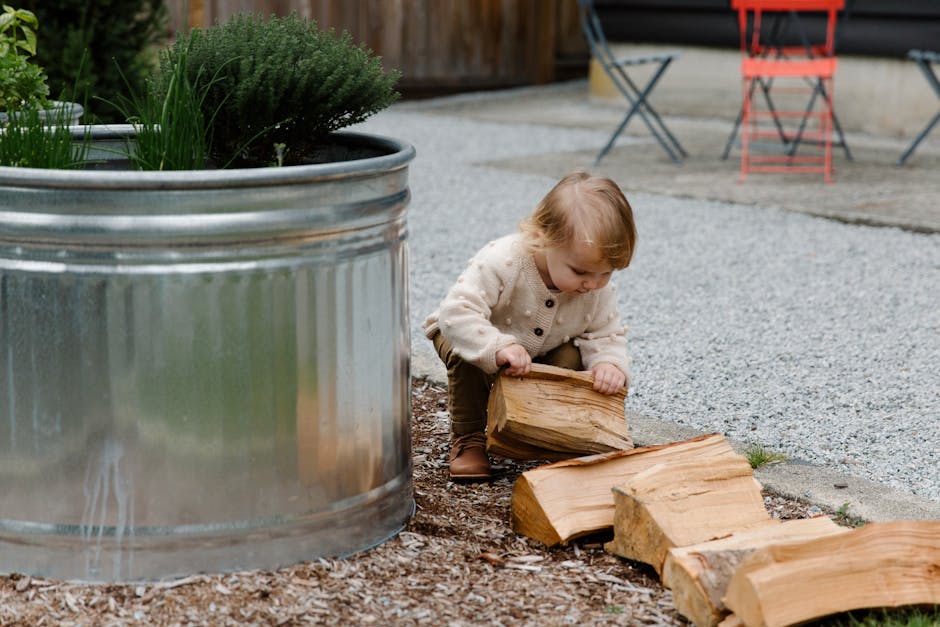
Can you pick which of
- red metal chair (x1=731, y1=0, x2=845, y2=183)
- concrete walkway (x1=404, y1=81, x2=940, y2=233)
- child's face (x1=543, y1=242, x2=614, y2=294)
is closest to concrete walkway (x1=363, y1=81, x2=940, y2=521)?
concrete walkway (x1=404, y1=81, x2=940, y2=233)

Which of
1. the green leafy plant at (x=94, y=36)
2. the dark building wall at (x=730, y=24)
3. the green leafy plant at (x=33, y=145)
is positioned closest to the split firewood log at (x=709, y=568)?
the green leafy plant at (x=33, y=145)

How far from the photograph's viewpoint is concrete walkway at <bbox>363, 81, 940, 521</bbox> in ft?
9.43

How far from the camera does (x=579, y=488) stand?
103 inches

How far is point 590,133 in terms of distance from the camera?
9.52 metres

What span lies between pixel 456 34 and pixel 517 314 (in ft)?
30.8

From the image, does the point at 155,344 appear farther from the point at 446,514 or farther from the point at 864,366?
the point at 864,366

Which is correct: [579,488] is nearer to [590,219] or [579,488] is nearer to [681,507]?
[681,507]

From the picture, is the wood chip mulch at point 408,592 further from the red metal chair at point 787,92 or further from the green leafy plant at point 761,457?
the red metal chair at point 787,92

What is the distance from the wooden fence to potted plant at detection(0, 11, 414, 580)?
869 cm

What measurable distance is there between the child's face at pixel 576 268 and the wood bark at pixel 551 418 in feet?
0.61

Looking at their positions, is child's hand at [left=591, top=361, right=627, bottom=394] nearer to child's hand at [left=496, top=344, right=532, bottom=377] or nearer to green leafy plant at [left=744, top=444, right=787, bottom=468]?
child's hand at [left=496, top=344, right=532, bottom=377]

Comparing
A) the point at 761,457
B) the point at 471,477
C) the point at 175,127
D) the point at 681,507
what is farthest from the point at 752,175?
the point at 175,127

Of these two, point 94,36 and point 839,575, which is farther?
point 94,36

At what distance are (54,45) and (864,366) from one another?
431cm
